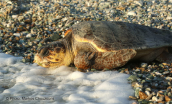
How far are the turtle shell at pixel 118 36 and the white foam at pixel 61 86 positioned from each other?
0.60 m

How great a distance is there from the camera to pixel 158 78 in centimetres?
269

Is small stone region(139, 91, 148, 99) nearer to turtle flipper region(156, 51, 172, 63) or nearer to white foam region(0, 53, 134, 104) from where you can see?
white foam region(0, 53, 134, 104)

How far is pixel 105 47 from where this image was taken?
127 inches

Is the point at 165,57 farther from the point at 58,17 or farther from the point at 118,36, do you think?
the point at 58,17

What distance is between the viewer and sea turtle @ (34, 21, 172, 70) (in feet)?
10.8

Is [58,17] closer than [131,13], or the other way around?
[58,17]

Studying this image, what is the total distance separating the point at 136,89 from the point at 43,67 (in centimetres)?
218

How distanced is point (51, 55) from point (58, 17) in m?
2.68

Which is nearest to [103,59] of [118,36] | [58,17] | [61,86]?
[118,36]

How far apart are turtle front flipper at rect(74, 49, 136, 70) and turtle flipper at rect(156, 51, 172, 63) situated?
766 millimetres

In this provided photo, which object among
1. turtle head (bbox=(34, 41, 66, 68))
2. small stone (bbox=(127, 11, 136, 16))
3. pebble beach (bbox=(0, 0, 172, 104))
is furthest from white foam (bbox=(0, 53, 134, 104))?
small stone (bbox=(127, 11, 136, 16))

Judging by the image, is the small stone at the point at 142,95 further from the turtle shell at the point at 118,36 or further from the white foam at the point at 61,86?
the turtle shell at the point at 118,36

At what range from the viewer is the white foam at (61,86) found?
2346mm

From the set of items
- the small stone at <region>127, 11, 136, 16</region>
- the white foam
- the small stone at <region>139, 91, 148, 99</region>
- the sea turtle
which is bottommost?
the white foam
